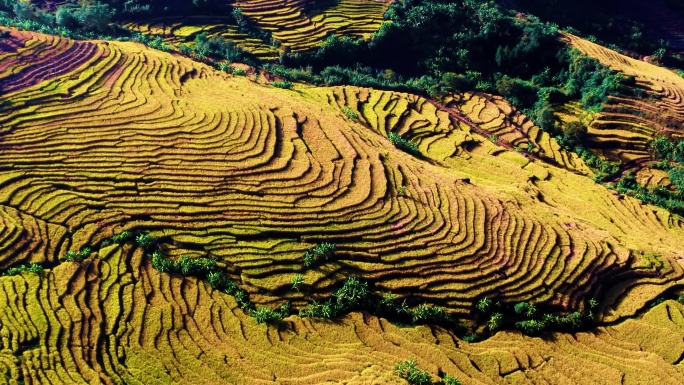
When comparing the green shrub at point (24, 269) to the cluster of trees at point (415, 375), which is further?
the green shrub at point (24, 269)

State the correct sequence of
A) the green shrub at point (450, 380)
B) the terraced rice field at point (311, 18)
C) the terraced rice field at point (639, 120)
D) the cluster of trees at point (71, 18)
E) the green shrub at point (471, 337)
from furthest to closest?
1. the terraced rice field at point (311, 18)
2. the cluster of trees at point (71, 18)
3. the terraced rice field at point (639, 120)
4. the green shrub at point (471, 337)
5. the green shrub at point (450, 380)

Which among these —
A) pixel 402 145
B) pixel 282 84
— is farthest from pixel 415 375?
pixel 282 84

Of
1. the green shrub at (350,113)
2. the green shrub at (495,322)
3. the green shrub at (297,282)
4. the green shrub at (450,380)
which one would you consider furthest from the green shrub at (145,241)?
the green shrub at (495,322)

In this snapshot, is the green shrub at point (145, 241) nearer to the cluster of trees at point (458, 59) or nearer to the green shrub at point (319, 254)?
the green shrub at point (319, 254)

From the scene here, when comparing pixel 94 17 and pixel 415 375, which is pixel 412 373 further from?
pixel 94 17

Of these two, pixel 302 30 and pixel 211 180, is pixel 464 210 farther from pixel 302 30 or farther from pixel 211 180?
pixel 302 30
